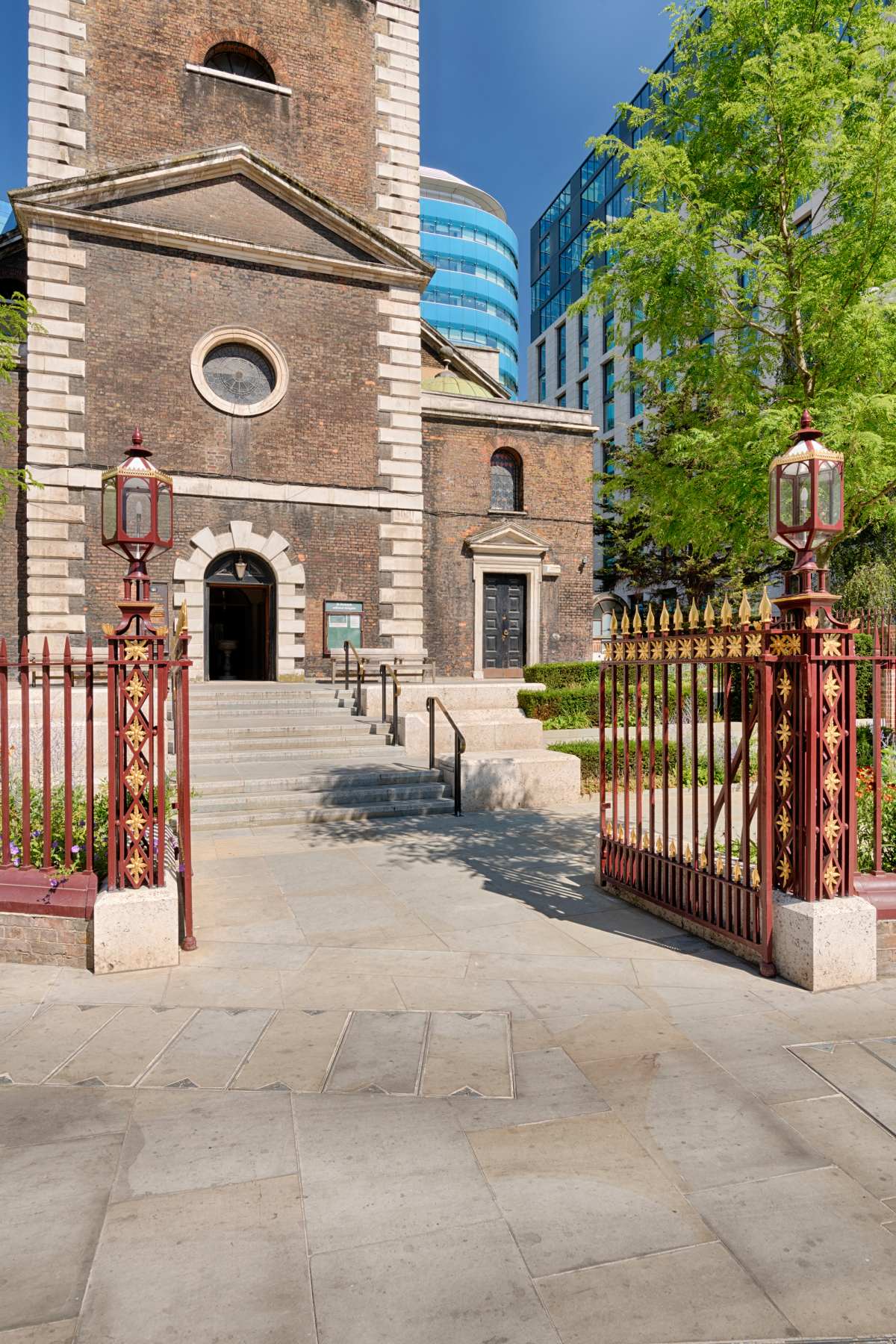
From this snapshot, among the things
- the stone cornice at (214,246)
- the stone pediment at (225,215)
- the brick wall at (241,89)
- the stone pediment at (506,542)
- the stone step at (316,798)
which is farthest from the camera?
the stone pediment at (506,542)

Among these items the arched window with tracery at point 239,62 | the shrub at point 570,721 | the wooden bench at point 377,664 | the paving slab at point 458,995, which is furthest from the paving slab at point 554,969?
the arched window with tracery at point 239,62

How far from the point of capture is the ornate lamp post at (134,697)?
5711 mm

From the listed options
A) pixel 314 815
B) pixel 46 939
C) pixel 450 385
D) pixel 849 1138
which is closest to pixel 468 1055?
pixel 849 1138

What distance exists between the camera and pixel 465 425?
76.6 ft

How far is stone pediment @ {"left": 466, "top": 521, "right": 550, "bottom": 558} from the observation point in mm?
23047

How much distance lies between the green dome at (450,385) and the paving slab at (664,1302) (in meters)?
23.4

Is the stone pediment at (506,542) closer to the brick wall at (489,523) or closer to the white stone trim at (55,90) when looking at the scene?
the brick wall at (489,523)

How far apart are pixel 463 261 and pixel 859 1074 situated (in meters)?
90.3

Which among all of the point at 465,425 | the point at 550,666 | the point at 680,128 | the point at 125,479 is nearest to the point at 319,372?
the point at 465,425

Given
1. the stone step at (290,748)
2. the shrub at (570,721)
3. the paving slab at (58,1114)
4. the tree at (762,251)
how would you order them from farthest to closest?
the shrub at (570,721) → the stone step at (290,748) → the tree at (762,251) → the paving slab at (58,1114)

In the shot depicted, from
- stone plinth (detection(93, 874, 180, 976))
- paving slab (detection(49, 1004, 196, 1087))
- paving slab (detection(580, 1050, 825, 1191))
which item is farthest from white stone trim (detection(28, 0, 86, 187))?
paving slab (detection(580, 1050, 825, 1191))

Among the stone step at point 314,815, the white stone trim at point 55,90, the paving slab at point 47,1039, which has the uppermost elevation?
the white stone trim at point 55,90

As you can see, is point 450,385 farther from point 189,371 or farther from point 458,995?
point 458,995

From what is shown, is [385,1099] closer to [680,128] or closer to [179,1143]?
[179,1143]
